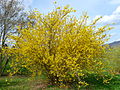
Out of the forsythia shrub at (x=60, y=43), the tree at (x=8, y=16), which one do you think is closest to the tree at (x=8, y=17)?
the tree at (x=8, y=16)

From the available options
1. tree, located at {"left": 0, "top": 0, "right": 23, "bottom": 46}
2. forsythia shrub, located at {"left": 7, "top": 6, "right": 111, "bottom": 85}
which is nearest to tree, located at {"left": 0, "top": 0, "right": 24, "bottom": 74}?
tree, located at {"left": 0, "top": 0, "right": 23, "bottom": 46}

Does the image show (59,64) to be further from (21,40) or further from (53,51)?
(21,40)

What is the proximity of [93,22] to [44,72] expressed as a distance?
3.04 metres

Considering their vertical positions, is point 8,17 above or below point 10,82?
above

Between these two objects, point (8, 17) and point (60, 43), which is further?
point (8, 17)

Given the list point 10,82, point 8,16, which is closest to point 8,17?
point 8,16

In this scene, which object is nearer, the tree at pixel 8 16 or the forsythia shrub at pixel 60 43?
the forsythia shrub at pixel 60 43

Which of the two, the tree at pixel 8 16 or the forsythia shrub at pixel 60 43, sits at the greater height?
the tree at pixel 8 16

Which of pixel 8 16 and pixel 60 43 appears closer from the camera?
pixel 60 43

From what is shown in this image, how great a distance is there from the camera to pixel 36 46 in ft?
20.2

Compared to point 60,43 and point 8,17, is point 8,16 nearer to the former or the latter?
point 8,17

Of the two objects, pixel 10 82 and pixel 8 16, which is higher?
pixel 8 16

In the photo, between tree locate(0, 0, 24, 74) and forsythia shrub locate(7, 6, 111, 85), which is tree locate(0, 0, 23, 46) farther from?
forsythia shrub locate(7, 6, 111, 85)

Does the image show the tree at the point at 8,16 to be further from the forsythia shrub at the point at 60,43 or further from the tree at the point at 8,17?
the forsythia shrub at the point at 60,43
